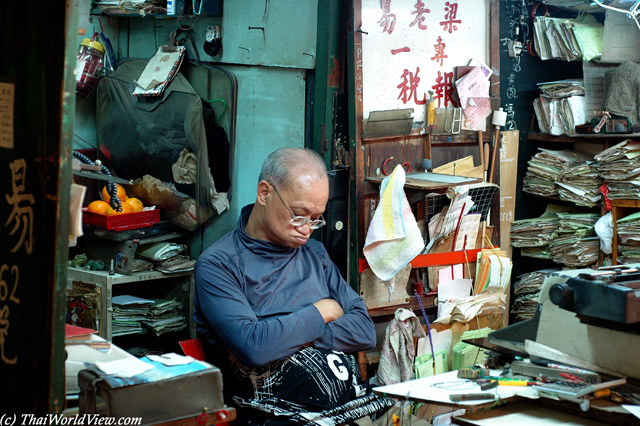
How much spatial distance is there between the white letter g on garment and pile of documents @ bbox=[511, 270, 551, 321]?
2.31 meters

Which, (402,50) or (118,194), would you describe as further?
(118,194)

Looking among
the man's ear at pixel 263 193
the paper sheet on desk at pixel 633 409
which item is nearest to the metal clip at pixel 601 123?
the man's ear at pixel 263 193

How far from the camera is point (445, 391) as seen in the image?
263cm

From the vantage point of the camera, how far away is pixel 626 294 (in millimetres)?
2393

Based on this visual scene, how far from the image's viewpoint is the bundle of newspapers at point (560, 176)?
5.08 m

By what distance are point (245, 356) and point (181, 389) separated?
3.29 ft

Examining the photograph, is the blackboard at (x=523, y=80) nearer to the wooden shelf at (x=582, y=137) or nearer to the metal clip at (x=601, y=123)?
the wooden shelf at (x=582, y=137)

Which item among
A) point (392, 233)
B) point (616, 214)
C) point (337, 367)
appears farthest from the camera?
point (616, 214)

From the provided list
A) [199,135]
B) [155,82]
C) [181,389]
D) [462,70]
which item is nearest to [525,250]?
[462,70]

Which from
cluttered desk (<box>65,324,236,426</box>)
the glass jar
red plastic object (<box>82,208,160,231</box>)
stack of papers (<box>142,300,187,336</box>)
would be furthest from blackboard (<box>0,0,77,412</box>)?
the glass jar

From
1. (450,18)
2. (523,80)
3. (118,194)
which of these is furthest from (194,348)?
(523,80)

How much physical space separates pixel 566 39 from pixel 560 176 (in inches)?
37.5

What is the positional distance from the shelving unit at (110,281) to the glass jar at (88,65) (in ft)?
4.71

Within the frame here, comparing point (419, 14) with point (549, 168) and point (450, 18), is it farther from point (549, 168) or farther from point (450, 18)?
point (549, 168)
